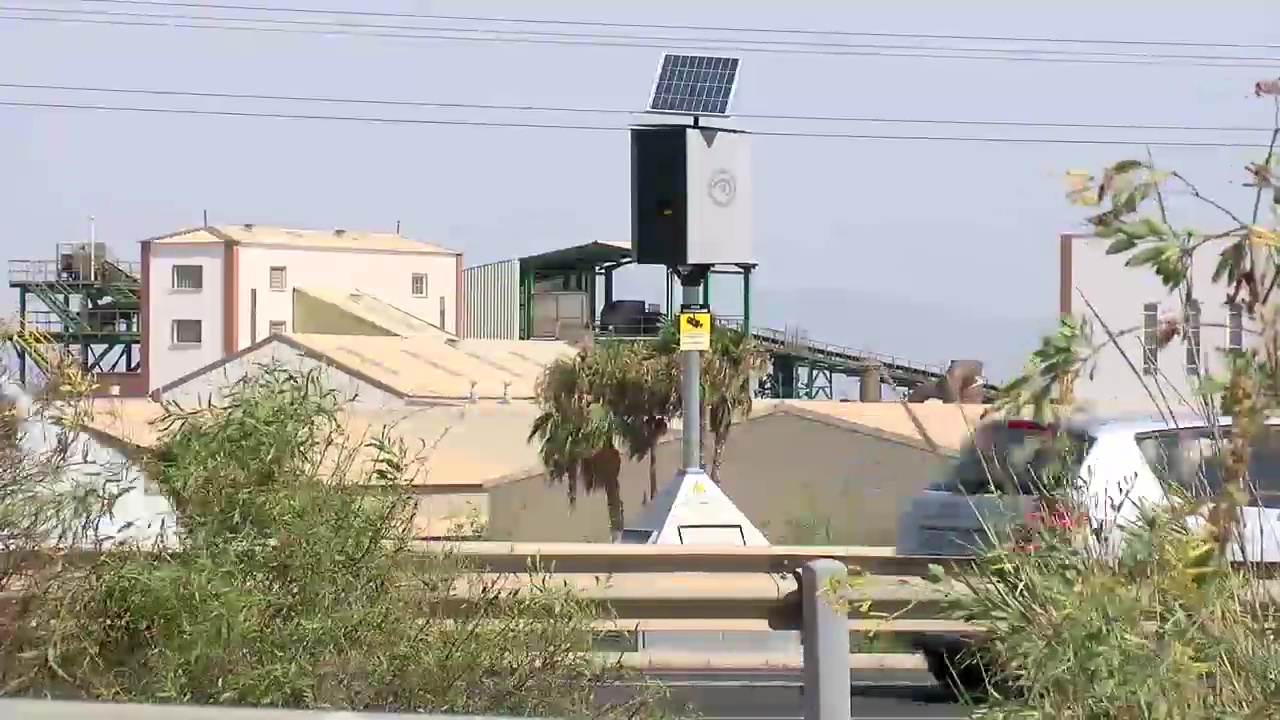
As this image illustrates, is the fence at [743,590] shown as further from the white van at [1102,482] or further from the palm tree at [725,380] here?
the palm tree at [725,380]

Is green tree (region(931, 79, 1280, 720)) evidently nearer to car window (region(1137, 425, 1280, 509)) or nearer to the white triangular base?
car window (region(1137, 425, 1280, 509))

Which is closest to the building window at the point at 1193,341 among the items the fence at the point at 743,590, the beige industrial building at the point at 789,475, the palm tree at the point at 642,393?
the fence at the point at 743,590

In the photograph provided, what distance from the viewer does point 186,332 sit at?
222 ft

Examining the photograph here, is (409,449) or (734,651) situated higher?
(409,449)

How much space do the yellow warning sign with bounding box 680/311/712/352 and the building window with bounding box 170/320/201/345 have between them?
2118 inches

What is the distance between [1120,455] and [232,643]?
194 inches

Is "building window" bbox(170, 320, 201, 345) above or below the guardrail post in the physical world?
above

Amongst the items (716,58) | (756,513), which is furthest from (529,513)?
(716,58)

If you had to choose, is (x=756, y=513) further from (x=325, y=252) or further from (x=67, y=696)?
(x=325, y=252)

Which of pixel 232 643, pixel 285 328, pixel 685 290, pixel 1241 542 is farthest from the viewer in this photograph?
pixel 285 328

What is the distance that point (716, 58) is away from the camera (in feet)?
64.8

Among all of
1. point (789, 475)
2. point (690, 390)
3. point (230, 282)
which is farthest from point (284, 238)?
point (690, 390)

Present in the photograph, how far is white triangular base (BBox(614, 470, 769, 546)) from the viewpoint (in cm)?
1516

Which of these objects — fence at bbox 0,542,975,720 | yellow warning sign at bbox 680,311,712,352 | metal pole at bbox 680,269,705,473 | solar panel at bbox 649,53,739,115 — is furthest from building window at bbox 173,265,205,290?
fence at bbox 0,542,975,720
